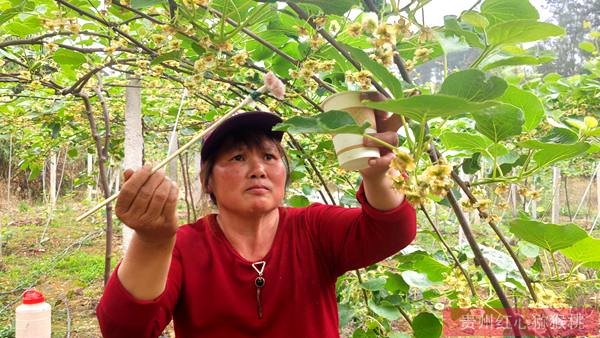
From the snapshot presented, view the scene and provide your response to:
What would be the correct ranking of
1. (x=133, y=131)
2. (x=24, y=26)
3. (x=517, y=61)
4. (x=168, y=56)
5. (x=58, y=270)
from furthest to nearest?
(x=58, y=270) < (x=133, y=131) < (x=24, y=26) < (x=168, y=56) < (x=517, y=61)

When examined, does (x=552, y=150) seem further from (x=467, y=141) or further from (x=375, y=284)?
(x=375, y=284)

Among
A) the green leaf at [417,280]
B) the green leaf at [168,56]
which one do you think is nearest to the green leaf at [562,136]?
the green leaf at [417,280]

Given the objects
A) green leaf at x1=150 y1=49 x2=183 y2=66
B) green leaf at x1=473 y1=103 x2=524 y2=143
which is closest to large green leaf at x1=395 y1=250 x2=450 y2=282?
green leaf at x1=473 y1=103 x2=524 y2=143

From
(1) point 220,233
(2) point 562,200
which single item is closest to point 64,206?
(1) point 220,233

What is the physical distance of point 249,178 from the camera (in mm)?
1021

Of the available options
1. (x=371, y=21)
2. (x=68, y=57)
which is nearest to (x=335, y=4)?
(x=371, y=21)

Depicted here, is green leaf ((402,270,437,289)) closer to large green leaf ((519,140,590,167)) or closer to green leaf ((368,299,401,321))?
green leaf ((368,299,401,321))

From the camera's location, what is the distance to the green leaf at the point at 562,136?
0.71 metres

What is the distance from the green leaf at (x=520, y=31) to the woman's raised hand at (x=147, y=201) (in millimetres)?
479

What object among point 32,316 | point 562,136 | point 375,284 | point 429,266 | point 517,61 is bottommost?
point 32,316

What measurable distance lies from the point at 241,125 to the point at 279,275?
0.35 m

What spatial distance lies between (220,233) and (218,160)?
179mm

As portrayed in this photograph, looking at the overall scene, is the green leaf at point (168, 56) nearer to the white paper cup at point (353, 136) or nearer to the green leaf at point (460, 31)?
the white paper cup at point (353, 136)

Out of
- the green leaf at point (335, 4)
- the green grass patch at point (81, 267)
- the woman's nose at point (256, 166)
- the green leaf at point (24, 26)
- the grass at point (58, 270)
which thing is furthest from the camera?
the green grass patch at point (81, 267)
